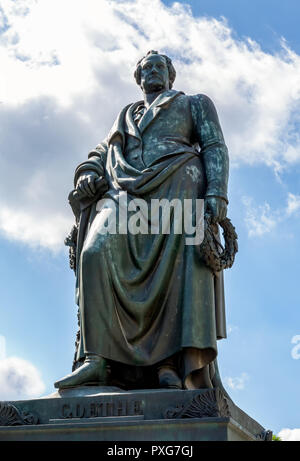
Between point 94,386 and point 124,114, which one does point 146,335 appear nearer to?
point 94,386

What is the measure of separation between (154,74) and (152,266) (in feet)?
10.5

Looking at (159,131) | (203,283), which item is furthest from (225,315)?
(159,131)

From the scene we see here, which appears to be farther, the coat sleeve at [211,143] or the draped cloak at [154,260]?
the coat sleeve at [211,143]

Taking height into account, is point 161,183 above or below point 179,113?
below

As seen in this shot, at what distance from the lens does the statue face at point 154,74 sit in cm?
1140

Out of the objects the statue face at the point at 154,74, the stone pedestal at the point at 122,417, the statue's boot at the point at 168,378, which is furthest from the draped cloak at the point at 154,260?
the stone pedestal at the point at 122,417

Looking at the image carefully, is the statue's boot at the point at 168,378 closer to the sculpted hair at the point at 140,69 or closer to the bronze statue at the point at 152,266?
the bronze statue at the point at 152,266

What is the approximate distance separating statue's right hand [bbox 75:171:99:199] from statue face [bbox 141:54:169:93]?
1.68 m

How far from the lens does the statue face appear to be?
449 inches

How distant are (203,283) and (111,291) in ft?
3.73

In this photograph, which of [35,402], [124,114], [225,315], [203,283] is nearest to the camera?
[35,402]

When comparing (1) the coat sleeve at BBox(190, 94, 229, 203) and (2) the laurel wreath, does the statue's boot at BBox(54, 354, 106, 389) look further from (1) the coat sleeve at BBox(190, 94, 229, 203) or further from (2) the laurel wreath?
(1) the coat sleeve at BBox(190, 94, 229, 203)

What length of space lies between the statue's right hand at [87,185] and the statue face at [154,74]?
168 cm

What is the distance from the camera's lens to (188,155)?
10477 mm
